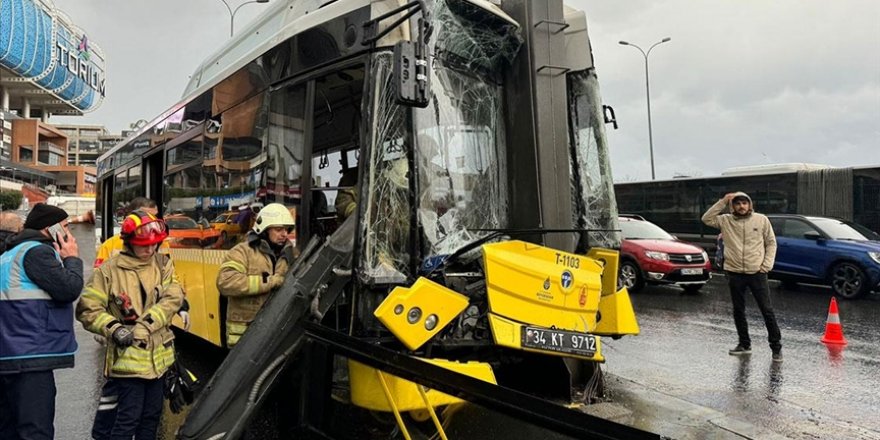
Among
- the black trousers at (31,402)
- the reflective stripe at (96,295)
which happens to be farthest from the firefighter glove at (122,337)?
the black trousers at (31,402)

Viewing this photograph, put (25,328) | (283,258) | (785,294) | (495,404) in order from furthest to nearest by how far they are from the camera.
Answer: (785,294)
(283,258)
(25,328)
(495,404)

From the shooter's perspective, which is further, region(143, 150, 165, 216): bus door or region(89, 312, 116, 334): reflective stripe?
region(143, 150, 165, 216): bus door

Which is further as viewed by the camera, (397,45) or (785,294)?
(785,294)

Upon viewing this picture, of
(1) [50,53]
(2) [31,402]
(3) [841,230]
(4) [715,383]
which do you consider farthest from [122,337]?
(1) [50,53]

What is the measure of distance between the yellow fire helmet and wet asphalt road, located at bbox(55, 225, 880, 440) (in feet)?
6.03

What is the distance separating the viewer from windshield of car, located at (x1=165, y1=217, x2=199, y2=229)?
655cm

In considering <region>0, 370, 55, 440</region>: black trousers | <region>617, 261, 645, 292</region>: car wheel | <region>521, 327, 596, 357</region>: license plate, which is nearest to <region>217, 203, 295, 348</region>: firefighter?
<region>0, 370, 55, 440</region>: black trousers

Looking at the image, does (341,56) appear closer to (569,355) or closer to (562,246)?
(562,246)

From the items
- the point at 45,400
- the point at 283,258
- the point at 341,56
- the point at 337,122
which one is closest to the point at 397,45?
the point at 341,56

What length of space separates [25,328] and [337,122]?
244 cm

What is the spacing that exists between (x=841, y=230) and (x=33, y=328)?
47.7 feet

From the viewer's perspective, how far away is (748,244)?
708 cm

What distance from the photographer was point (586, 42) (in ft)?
17.2

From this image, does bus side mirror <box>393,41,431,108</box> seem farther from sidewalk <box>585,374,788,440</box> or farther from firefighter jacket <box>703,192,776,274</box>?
firefighter jacket <box>703,192,776,274</box>
